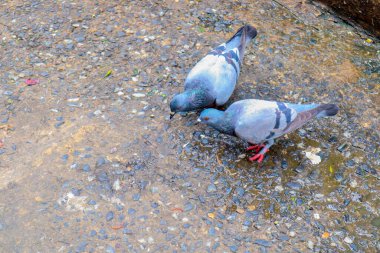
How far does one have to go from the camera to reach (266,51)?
539 centimetres

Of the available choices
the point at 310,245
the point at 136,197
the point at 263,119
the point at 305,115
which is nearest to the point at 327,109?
the point at 305,115

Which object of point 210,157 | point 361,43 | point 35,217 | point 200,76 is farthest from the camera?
point 361,43

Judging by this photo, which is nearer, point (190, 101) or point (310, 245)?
point (310, 245)

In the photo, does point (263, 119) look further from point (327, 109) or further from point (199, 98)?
point (199, 98)

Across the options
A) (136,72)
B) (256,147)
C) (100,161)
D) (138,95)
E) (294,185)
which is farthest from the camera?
(136,72)

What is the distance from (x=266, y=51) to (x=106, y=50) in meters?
1.92

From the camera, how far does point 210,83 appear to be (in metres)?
4.48

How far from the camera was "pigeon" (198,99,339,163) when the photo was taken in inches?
158

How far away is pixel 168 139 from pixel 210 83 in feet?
2.30

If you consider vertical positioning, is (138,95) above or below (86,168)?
above

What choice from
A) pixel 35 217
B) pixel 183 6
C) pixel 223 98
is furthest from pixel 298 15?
pixel 35 217

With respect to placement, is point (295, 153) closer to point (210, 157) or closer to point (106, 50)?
point (210, 157)

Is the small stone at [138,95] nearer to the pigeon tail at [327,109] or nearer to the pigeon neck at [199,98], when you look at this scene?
the pigeon neck at [199,98]

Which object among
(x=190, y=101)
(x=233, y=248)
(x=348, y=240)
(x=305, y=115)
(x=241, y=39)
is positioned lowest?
(x=233, y=248)
